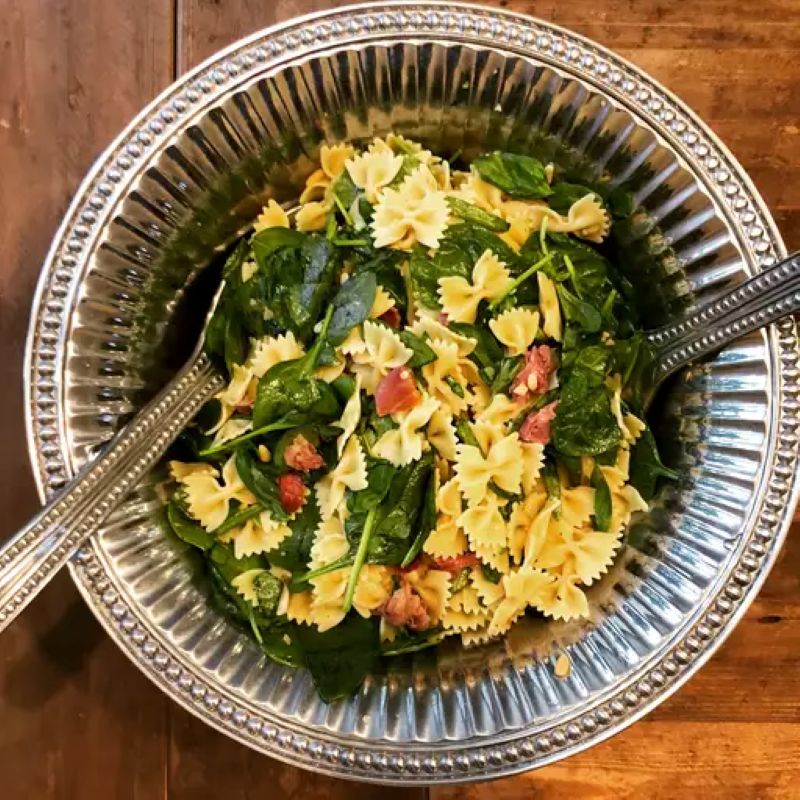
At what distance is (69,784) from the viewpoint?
1091mm

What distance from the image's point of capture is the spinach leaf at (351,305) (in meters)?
0.90

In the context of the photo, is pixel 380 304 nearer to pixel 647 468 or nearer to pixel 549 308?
pixel 549 308

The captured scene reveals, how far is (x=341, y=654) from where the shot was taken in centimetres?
94

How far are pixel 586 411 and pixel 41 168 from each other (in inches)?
27.8

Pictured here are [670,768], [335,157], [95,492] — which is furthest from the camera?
[670,768]

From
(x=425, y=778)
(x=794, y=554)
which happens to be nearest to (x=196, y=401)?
(x=425, y=778)

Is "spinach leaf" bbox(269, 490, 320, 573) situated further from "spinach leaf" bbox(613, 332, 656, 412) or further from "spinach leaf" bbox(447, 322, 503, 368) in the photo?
"spinach leaf" bbox(613, 332, 656, 412)

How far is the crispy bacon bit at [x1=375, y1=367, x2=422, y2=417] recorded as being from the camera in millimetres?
900

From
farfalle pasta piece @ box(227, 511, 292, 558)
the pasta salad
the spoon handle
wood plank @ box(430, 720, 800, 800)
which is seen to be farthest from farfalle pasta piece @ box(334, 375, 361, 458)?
A: wood plank @ box(430, 720, 800, 800)

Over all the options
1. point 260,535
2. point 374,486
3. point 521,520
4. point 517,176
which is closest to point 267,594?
point 260,535

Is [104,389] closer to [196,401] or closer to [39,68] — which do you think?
[196,401]

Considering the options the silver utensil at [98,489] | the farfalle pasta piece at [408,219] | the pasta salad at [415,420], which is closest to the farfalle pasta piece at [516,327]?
the pasta salad at [415,420]

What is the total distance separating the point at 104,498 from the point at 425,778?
0.43 metres

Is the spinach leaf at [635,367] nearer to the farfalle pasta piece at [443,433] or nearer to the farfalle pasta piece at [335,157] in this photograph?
the farfalle pasta piece at [443,433]
